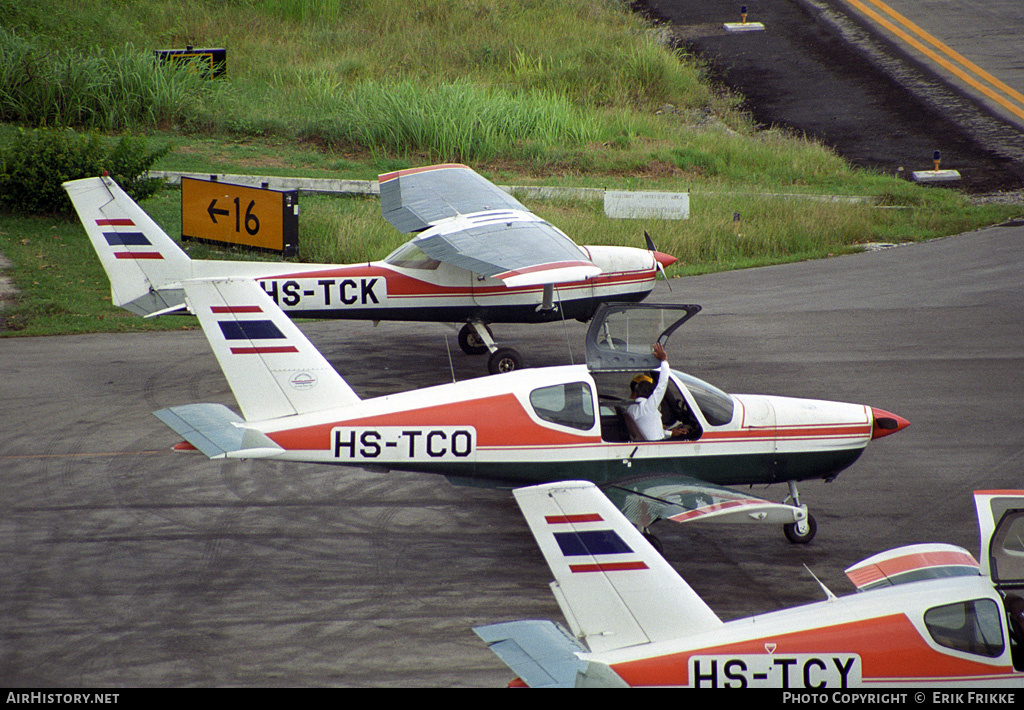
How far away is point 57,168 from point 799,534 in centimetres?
2121

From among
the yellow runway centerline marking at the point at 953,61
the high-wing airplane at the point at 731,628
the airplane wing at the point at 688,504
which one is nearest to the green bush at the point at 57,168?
the airplane wing at the point at 688,504

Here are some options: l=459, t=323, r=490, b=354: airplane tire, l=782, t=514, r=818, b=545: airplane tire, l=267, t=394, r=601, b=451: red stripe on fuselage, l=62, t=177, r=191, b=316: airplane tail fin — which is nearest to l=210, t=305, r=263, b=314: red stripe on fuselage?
l=267, t=394, r=601, b=451: red stripe on fuselage

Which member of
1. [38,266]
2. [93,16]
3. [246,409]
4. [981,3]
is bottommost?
[38,266]

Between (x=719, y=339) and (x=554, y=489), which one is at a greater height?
(x=554, y=489)

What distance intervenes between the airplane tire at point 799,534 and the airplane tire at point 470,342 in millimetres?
7519

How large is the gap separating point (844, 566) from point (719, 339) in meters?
8.01

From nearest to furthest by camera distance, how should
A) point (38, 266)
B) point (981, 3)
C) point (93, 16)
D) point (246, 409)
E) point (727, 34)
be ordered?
point (246, 409)
point (38, 266)
point (93, 16)
point (727, 34)
point (981, 3)

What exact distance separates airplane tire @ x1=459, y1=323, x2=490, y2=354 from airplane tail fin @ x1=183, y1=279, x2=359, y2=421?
6537 mm

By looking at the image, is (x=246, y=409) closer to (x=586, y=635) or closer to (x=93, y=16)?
(x=586, y=635)

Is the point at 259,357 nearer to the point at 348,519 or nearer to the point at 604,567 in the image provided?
the point at 348,519

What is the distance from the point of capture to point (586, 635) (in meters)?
6.38

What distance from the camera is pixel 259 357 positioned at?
9961 millimetres

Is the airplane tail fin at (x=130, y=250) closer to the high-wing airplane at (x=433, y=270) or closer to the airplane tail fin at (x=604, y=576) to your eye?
the high-wing airplane at (x=433, y=270)

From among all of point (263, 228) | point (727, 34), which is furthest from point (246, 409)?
point (727, 34)
